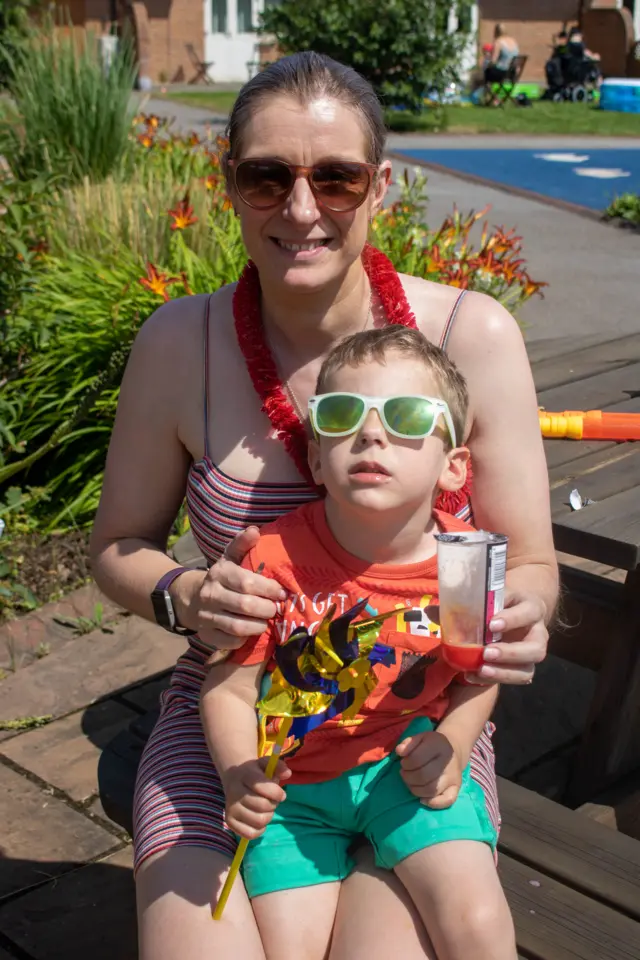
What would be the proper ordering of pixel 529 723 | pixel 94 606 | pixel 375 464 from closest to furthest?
pixel 375 464, pixel 529 723, pixel 94 606

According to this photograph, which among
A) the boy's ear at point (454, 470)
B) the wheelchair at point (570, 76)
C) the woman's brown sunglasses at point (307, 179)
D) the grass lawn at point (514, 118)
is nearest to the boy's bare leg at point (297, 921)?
the boy's ear at point (454, 470)

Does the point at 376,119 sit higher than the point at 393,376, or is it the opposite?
the point at 376,119

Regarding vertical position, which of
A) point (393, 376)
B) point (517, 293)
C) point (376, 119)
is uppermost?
point (376, 119)

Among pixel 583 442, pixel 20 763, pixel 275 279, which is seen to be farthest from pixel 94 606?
pixel 275 279

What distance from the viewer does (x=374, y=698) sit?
1.93 m

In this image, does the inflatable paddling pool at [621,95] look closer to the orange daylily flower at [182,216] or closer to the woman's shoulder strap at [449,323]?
the orange daylily flower at [182,216]

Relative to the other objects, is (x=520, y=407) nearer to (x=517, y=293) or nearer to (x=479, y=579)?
(x=479, y=579)

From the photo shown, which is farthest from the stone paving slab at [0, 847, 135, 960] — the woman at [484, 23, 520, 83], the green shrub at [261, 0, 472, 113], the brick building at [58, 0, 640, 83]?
the brick building at [58, 0, 640, 83]

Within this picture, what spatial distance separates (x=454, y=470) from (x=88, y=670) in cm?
228

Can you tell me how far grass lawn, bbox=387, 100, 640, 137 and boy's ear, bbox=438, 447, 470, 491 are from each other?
18408 millimetres

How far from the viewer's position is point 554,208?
1269cm

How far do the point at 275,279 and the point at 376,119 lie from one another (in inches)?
14.6

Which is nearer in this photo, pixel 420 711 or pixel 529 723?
pixel 420 711

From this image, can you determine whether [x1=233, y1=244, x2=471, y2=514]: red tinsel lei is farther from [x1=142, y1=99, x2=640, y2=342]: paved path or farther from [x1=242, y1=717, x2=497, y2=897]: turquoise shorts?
[x1=142, y1=99, x2=640, y2=342]: paved path
